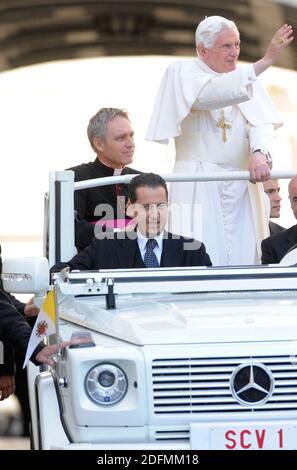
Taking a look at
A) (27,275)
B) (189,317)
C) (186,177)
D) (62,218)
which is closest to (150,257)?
(62,218)

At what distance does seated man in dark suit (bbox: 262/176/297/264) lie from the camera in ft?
26.6

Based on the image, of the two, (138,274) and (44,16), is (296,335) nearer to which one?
(138,274)

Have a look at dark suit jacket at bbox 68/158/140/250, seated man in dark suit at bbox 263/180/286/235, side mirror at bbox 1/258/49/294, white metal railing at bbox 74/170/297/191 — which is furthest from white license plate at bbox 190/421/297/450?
seated man in dark suit at bbox 263/180/286/235

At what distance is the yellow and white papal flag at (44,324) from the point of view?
674 centimetres

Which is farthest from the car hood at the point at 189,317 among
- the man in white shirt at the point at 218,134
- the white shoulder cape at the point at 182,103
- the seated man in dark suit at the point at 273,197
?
the seated man in dark suit at the point at 273,197

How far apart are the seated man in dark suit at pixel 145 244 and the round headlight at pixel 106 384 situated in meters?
1.49

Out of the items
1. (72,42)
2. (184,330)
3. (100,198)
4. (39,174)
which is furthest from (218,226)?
(72,42)

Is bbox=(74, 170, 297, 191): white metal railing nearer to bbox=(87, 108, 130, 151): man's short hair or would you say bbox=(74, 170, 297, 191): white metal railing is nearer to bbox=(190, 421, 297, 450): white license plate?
bbox=(87, 108, 130, 151): man's short hair

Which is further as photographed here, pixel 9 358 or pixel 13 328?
pixel 9 358

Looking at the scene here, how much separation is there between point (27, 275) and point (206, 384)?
109 centimetres

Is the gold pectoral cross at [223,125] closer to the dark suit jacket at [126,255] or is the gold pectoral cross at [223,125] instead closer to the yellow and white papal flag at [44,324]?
the dark suit jacket at [126,255]

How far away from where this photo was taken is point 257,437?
20.1 feet

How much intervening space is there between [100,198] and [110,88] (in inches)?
784

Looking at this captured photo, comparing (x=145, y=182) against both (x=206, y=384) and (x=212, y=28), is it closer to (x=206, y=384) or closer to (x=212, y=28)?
(x=212, y=28)
